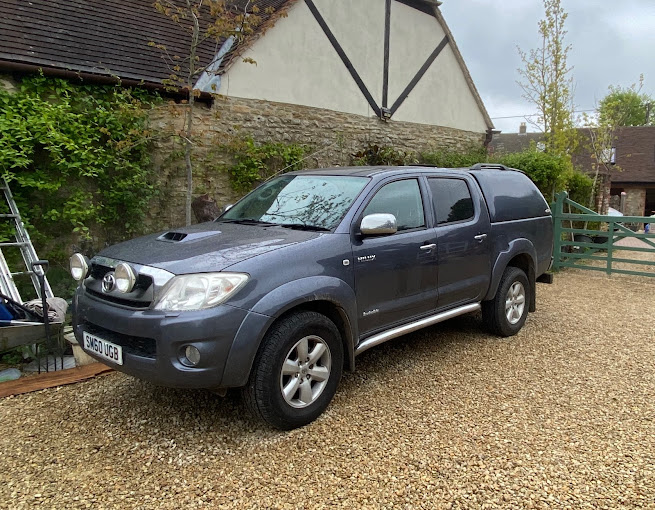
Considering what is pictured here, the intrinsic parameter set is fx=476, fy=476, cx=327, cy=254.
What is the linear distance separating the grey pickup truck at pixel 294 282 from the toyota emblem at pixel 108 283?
0.05 ft

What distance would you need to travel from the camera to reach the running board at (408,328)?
3.61m

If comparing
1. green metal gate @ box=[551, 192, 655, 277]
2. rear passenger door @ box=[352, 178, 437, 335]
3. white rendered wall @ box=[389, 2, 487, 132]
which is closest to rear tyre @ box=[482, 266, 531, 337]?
rear passenger door @ box=[352, 178, 437, 335]

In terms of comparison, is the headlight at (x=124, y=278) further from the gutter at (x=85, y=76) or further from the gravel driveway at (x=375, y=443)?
the gutter at (x=85, y=76)

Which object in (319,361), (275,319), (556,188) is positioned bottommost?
(319,361)

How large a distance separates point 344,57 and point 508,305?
7391mm

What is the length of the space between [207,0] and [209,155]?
9.84 feet

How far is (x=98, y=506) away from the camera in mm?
2461

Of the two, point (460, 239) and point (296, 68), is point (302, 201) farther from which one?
point (296, 68)

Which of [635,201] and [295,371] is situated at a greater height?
[635,201]

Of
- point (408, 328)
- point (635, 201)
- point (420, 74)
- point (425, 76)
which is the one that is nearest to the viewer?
point (408, 328)

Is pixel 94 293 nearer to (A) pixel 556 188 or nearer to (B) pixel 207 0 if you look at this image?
(B) pixel 207 0

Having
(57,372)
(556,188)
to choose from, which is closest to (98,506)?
(57,372)

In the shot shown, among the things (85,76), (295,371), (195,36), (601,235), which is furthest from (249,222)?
(601,235)

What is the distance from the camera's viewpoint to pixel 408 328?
13.0 feet
